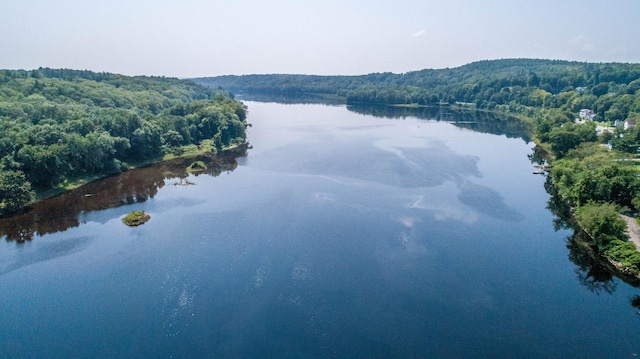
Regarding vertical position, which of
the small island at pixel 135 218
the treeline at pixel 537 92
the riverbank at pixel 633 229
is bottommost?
the small island at pixel 135 218

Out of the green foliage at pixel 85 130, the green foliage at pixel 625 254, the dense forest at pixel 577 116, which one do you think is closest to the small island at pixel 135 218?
the green foliage at pixel 85 130

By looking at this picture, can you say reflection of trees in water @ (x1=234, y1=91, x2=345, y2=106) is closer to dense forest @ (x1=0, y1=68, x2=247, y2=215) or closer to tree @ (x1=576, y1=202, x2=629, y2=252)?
dense forest @ (x1=0, y1=68, x2=247, y2=215)

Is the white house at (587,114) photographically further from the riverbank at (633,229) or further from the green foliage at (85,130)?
the green foliage at (85,130)

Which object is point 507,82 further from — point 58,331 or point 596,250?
point 58,331

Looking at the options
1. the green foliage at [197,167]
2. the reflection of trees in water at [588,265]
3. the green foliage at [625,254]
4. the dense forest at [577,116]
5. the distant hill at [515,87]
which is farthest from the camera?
the distant hill at [515,87]

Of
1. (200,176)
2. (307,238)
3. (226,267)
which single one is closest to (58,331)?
(226,267)

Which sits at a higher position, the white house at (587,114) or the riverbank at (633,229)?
the white house at (587,114)
